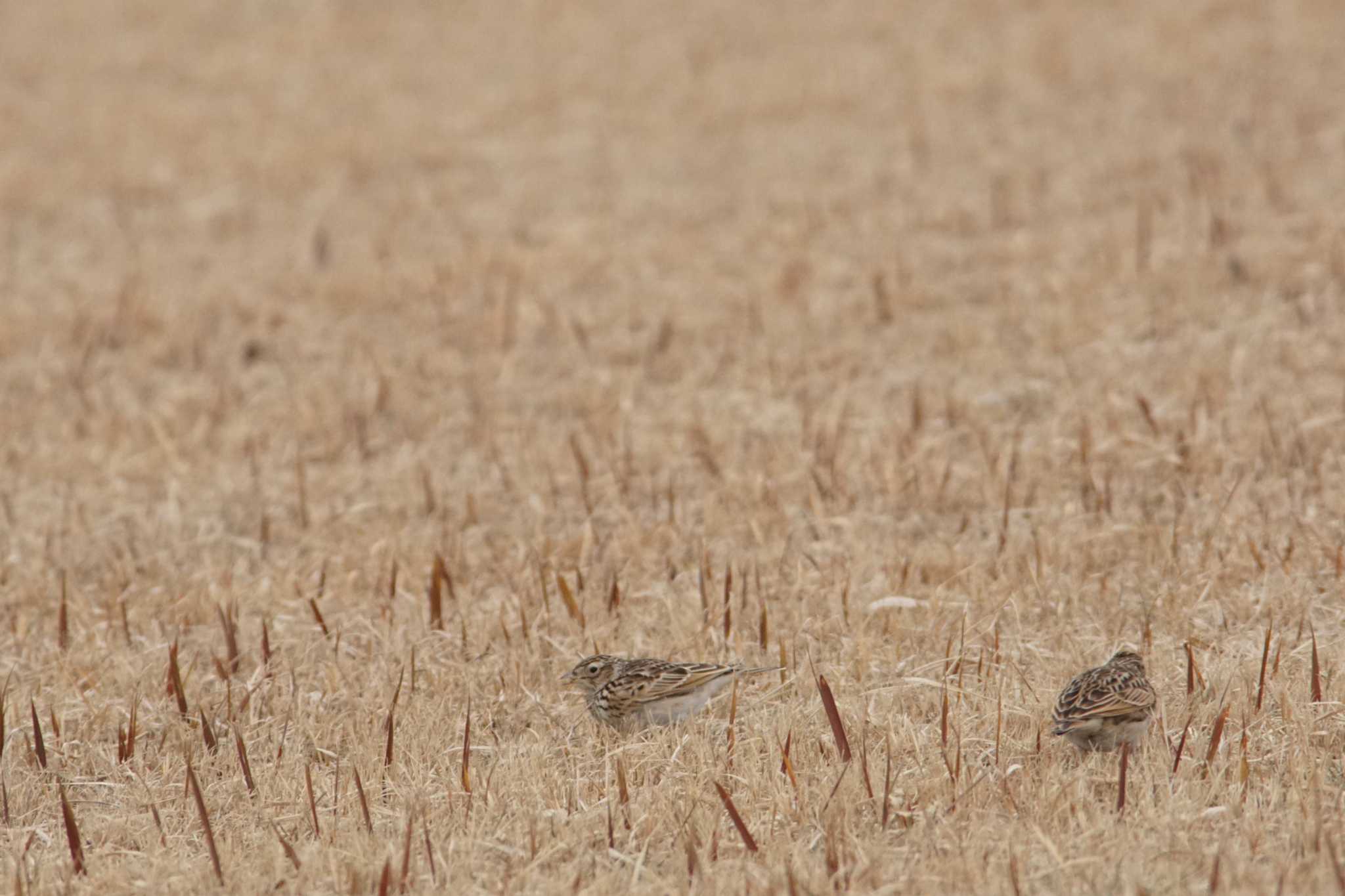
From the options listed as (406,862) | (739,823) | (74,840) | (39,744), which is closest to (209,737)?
(39,744)

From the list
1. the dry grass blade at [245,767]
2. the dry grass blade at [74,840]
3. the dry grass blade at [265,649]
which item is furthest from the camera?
the dry grass blade at [265,649]

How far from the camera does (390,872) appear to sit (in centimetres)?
430

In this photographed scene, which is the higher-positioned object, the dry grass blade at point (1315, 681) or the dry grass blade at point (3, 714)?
the dry grass blade at point (3, 714)

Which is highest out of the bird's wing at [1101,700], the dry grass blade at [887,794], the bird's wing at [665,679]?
the bird's wing at [1101,700]

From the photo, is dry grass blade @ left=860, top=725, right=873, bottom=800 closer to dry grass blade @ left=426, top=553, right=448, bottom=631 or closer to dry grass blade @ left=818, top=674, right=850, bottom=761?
dry grass blade @ left=818, top=674, right=850, bottom=761

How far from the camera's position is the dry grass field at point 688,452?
15.4ft

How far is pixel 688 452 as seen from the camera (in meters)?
8.48

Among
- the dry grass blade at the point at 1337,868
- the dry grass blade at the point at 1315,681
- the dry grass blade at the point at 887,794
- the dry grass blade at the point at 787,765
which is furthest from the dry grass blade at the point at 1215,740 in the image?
the dry grass blade at the point at 787,765

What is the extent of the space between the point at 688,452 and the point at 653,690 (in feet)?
10.9

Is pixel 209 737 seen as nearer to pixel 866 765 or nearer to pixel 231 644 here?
pixel 231 644

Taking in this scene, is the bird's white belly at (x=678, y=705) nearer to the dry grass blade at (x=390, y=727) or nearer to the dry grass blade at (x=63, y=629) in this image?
the dry grass blade at (x=390, y=727)

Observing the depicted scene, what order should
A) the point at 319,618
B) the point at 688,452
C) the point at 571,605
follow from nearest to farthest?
the point at 319,618 < the point at 571,605 < the point at 688,452

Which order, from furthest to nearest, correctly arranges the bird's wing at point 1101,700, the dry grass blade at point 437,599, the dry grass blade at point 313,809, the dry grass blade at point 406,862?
the dry grass blade at point 437,599
the bird's wing at point 1101,700
the dry grass blade at point 313,809
the dry grass blade at point 406,862

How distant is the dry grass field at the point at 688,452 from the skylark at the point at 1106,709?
9 cm
